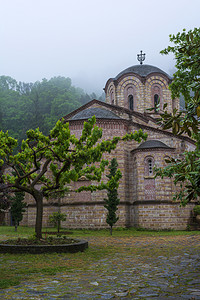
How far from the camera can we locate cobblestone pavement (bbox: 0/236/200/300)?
5.18m

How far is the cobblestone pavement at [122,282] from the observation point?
5.18 meters

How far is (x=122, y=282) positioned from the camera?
243 inches

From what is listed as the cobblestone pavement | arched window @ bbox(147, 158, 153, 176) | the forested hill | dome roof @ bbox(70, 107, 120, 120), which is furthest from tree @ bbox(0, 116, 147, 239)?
the forested hill

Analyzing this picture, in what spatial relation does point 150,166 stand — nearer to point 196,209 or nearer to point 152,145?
point 152,145

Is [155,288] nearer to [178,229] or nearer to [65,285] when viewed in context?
[65,285]

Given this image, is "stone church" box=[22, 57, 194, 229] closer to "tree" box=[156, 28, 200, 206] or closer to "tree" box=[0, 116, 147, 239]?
"tree" box=[0, 116, 147, 239]

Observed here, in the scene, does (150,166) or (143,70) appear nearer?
(150,166)

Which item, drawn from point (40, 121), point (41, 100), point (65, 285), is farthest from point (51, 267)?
point (41, 100)

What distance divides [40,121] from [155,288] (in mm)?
47949

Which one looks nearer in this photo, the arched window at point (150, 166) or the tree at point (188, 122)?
the tree at point (188, 122)

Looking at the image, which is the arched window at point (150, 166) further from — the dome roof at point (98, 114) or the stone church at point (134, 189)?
the dome roof at point (98, 114)

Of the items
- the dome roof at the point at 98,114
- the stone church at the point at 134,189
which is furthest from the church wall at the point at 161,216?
the dome roof at the point at 98,114

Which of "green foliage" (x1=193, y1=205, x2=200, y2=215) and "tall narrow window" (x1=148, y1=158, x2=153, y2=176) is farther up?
"tall narrow window" (x1=148, y1=158, x2=153, y2=176)

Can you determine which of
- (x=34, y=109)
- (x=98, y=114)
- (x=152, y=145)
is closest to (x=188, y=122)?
(x=152, y=145)
